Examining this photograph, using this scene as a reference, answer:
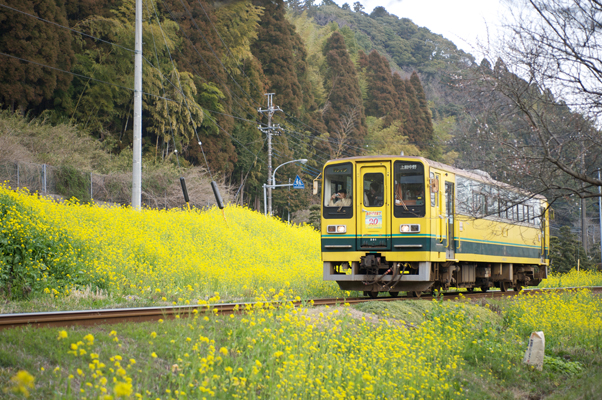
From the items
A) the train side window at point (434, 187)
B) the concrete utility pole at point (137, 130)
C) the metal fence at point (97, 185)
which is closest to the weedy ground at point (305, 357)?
the train side window at point (434, 187)

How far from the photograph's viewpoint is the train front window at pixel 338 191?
508 inches

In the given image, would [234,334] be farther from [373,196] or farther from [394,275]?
[373,196]

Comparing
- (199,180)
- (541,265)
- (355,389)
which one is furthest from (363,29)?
(355,389)

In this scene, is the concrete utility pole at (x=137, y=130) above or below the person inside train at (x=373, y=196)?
above

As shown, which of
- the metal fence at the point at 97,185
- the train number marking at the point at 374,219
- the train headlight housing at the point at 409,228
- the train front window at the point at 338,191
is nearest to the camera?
the train headlight housing at the point at 409,228

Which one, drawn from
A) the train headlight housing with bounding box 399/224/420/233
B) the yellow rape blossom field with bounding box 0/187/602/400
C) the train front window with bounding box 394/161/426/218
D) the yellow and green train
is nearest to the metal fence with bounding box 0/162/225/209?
the yellow rape blossom field with bounding box 0/187/602/400

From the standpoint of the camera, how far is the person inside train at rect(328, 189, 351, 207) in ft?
42.4

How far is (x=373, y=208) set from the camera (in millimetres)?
Answer: 12609

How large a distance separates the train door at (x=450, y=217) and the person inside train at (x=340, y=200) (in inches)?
92.0

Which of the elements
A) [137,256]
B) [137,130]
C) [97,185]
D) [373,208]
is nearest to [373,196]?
[373,208]

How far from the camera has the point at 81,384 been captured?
4281 millimetres

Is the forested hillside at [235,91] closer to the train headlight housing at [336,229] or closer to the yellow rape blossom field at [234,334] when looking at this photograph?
the yellow rape blossom field at [234,334]

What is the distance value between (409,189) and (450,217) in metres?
1.56

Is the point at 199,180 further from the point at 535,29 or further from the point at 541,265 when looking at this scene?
the point at 535,29
